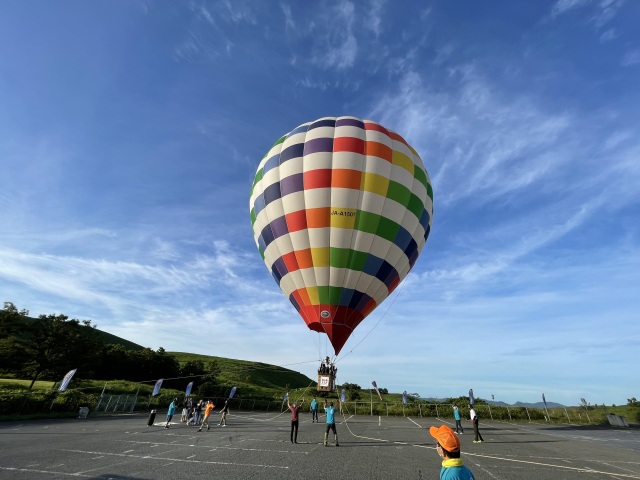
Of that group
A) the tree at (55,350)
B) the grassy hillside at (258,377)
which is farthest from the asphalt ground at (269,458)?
the grassy hillside at (258,377)

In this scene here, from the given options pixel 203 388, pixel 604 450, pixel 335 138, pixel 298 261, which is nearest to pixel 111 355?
pixel 203 388

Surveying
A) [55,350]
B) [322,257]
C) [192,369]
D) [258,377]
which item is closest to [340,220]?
[322,257]

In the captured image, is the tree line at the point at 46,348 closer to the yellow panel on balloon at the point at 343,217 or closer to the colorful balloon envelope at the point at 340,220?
the colorful balloon envelope at the point at 340,220

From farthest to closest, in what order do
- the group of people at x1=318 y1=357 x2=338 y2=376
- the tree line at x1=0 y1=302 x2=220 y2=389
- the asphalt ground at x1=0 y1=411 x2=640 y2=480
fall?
the tree line at x1=0 y1=302 x2=220 y2=389 < the group of people at x1=318 y1=357 x2=338 y2=376 < the asphalt ground at x1=0 y1=411 x2=640 y2=480

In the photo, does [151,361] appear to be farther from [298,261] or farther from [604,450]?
[604,450]

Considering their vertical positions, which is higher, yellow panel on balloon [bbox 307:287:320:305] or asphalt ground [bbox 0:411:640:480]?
yellow panel on balloon [bbox 307:287:320:305]

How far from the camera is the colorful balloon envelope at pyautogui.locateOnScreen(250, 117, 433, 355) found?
19812 millimetres

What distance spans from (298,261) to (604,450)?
1790cm

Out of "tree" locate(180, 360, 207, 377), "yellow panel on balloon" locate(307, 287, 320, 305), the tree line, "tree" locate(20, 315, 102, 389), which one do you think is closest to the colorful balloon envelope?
"yellow panel on balloon" locate(307, 287, 320, 305)

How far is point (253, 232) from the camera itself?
25.1 metres

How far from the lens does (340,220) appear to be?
19.8 meters

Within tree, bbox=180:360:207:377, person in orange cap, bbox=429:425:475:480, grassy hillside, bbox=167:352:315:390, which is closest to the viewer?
person in orange cap, bbox=429:425:475:480

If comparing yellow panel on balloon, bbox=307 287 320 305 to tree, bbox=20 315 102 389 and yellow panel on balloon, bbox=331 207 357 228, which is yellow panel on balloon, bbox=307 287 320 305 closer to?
yellow panel on balloon, bbox=331 207 357 228

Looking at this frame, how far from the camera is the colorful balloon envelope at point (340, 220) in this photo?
19812 millimetres
